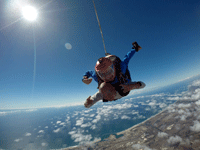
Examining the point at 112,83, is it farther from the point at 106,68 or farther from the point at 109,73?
the point at 106,68

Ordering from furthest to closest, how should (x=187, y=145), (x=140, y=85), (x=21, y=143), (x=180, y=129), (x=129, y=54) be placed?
(x=21, y=143), (x=180, y=129), (x=187, y=145), (x=129, y=54), (x=140, y=85)

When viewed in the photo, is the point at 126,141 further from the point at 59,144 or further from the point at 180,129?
the point at 59,144

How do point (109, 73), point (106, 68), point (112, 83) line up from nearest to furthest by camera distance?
point (106, 68) < point (109, 73) < point (112, 83)

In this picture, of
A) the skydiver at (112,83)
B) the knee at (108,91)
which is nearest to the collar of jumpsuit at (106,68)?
Result: the skydiver at (112,83)

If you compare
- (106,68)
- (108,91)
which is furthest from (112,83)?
(106,68)

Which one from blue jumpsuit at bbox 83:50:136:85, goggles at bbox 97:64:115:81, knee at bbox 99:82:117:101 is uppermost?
blue jumpsuit at bbox 83:50:136:85

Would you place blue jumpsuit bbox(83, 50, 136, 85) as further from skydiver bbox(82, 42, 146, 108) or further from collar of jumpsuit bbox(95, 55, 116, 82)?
collar of jumpsuit bbox(95, 55, 116, 82)

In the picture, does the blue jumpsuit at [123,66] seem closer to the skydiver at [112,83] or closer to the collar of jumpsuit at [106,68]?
the skydiver at [112,83]

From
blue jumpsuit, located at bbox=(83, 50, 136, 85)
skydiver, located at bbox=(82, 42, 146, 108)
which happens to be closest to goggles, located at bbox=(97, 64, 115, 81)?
skydiver, located at bbox=(82, 42, 146, 108)

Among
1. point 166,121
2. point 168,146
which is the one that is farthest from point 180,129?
point 168,146
